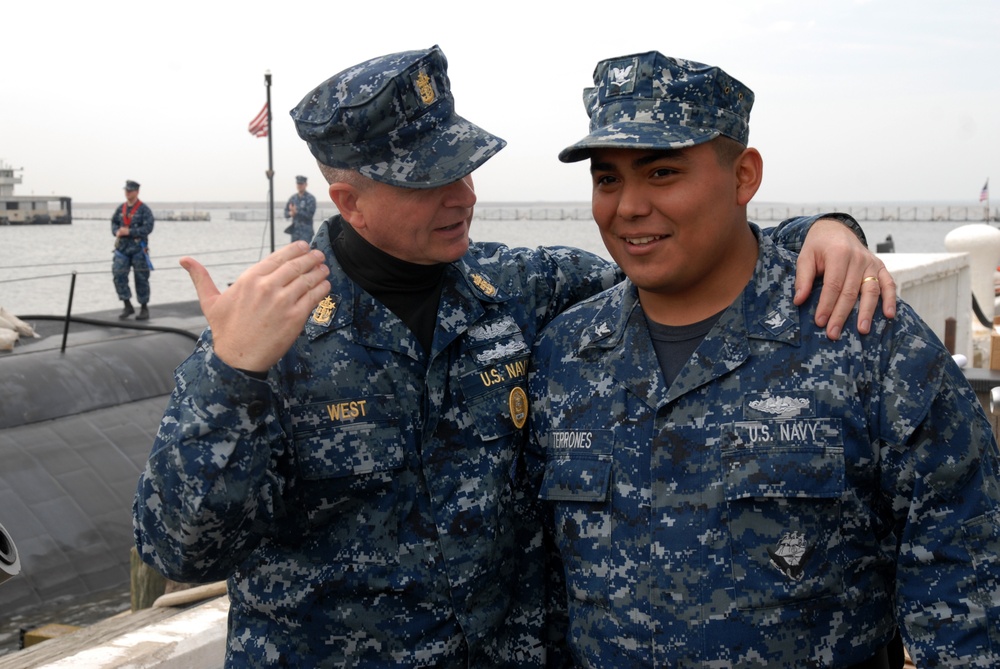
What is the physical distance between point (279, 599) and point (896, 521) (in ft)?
4.94

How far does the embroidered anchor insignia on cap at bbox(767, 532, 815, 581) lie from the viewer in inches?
93.0

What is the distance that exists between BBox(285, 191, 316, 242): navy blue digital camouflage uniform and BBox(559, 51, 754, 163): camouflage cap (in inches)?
869

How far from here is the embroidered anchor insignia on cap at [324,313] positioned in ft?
9.10

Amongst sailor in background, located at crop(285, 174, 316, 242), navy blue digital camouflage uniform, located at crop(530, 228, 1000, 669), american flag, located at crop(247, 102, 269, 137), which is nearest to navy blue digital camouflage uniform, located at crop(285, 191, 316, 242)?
sailor in background, located at crop(285, 174, 316, 242)

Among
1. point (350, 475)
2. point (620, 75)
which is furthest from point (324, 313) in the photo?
point (620, 75)

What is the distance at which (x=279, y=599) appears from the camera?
2656mm

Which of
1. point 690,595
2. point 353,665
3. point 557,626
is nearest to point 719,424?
point 690,595

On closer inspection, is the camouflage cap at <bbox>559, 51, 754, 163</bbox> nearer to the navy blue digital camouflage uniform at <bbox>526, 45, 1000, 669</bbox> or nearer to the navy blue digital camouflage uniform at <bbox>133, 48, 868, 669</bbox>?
the navy blue digital camouflage uniform at <bbox>526, 45, 1000, 669</bbox>

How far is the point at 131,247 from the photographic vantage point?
17609 mm

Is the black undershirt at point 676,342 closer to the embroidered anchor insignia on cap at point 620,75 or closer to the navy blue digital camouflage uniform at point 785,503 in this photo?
the navy blue digital camouflage uniform at point 785,503

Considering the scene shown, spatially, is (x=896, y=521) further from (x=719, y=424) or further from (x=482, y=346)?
(x=482, y=346)

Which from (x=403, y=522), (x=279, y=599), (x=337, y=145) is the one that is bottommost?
(x=279, y=599)

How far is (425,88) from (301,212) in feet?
72.1

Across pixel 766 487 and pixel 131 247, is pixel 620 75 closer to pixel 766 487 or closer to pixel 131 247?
pixel 766 487
